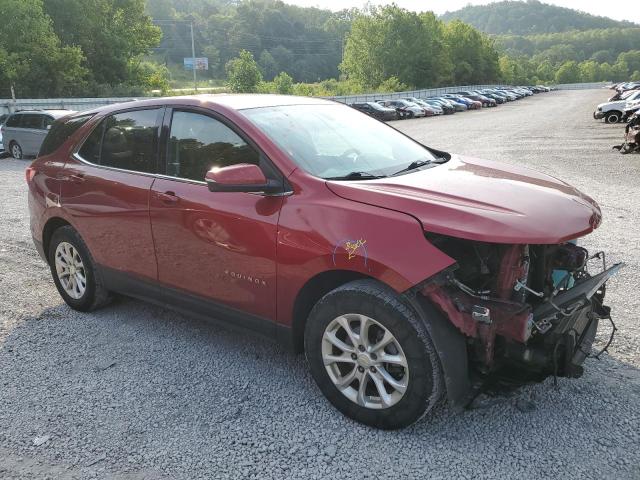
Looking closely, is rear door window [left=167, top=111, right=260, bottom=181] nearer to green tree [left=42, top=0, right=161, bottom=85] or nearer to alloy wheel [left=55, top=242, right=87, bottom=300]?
alloy wheel [left=55, top=242, right=87, bottom=300]

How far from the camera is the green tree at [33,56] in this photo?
1283 inches

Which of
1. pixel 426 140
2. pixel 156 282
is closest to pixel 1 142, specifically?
pixel 426 140

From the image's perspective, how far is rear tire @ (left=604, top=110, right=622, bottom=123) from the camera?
26859mm

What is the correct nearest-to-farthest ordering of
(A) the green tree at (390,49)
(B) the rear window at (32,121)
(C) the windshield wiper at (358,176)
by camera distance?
(C) the windshield wiper at (358,176) < (B) the rear window at (32,121) < (A) the green tree at (390,49)

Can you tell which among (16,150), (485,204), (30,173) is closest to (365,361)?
(485,204)

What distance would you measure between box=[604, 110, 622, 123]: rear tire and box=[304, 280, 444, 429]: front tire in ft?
93.9

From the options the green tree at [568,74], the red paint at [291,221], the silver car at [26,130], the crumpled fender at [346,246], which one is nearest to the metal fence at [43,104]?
the silver car at [26,130]

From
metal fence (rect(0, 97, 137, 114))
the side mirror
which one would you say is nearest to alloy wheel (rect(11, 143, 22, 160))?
metal fence (rect(0, 97, 137, 114))

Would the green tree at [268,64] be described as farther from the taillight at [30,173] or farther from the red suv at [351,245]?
the red suv at [351,245]

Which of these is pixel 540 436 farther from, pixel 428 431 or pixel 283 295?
pixel 283 295

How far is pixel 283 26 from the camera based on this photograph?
425ft

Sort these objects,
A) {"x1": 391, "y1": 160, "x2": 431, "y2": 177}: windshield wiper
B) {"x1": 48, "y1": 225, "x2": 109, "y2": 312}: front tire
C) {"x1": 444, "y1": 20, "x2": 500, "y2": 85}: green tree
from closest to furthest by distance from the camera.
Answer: {"x1": 391, "y1": 160, "x2": 431, "y2": 177}: windshield wiper → {"x1": 48, "y1": 225, "x2": 109, "y2": 312}: front tire → {"x1": 444, "y1": 20, "x2": 500, "y2": 85}: green tree

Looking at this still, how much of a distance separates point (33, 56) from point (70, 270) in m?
36.3

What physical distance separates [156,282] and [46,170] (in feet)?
5.51
